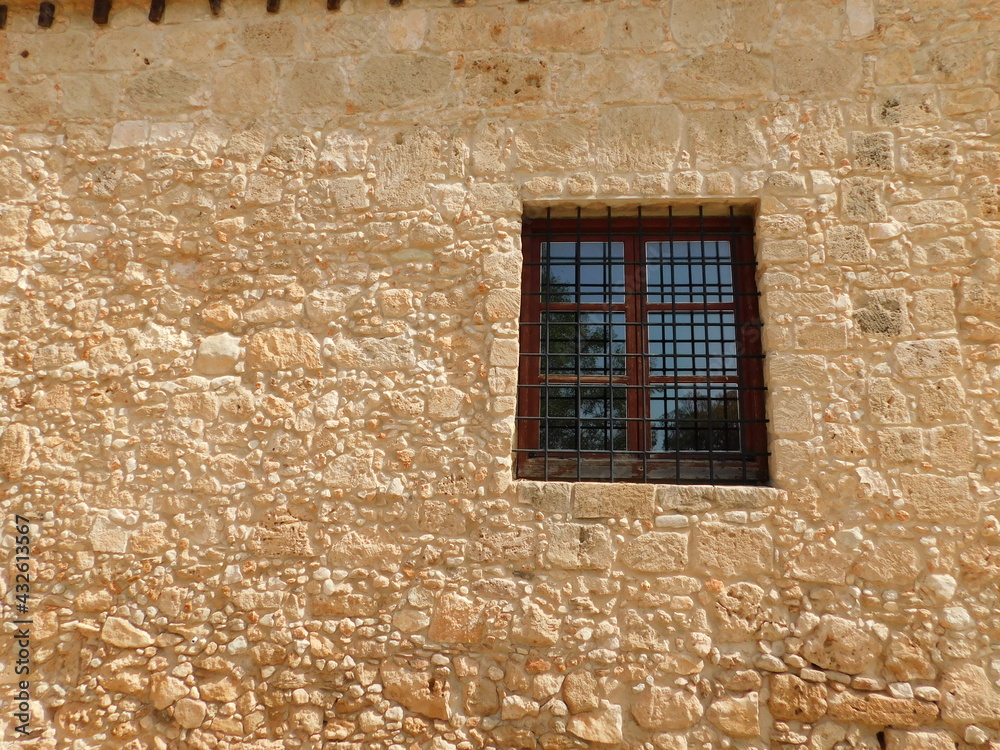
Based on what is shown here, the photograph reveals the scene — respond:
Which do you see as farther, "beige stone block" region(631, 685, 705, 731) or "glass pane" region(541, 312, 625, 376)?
"glass pane" region(541, 312, 625, 376)

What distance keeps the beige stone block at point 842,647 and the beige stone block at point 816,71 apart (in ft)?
7.62

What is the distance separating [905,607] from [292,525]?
2.53 meters

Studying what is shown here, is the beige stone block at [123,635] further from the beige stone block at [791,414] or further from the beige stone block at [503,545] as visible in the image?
the beige stone block at [791,414]

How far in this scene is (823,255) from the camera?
2.80 m

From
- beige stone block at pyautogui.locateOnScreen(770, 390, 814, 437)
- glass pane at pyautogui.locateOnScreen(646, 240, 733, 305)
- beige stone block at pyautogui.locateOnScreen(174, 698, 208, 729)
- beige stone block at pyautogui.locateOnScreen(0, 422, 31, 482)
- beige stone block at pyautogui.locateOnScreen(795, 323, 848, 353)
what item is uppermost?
glass pane at pyautogui.locateOnScreen(646, 240, 733, 305)

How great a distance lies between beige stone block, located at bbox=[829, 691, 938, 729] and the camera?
2.43 metres

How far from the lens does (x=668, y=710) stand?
2498mm

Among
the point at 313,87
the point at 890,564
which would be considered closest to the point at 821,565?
the point at 890,564

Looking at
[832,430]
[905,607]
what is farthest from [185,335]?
[905,607]

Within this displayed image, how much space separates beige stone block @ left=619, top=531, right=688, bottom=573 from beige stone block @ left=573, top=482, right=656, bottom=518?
3.9 inches

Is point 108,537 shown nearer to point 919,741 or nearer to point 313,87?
point 313,87

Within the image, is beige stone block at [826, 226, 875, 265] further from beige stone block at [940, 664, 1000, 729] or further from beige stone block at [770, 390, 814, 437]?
beige stone block at [940, 664, 1000, 729]

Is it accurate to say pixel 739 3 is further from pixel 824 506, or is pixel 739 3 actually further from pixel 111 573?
pixel 111 573

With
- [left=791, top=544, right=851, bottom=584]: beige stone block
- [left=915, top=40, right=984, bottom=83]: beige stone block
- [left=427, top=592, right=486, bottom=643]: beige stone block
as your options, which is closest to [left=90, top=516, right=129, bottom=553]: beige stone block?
[left=427, top=592, right=486, bottom=643]: beige stone block
